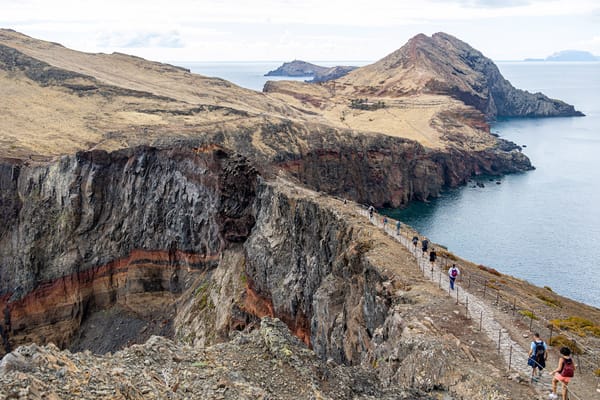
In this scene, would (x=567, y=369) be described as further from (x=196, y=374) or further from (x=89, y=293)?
(x=89, y=293)

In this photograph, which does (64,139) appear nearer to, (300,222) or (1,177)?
(1,177)

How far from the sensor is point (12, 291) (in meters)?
64.6

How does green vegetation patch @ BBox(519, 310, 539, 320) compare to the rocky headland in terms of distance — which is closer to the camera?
the rocky headland

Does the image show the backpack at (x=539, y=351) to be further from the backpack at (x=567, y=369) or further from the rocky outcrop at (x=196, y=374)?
the rocky outcrop at (x=196, y=374)

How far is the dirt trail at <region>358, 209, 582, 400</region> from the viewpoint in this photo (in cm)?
2108

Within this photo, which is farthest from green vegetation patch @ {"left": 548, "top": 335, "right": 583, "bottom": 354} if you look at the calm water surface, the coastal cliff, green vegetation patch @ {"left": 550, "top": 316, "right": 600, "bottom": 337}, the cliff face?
the calm water surface

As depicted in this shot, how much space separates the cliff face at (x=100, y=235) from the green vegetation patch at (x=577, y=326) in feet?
136

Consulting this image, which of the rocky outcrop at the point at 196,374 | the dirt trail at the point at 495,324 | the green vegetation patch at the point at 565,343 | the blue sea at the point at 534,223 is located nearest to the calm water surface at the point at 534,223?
the blue sea at the point at 534,223

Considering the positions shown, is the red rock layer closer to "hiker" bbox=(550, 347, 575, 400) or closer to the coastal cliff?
the coastal cliff

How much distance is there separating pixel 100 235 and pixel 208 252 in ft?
53.0

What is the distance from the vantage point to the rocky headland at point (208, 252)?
2120cm

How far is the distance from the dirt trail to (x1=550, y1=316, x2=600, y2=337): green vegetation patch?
2.93 m

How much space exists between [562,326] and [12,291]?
6221cm

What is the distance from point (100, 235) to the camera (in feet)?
225
